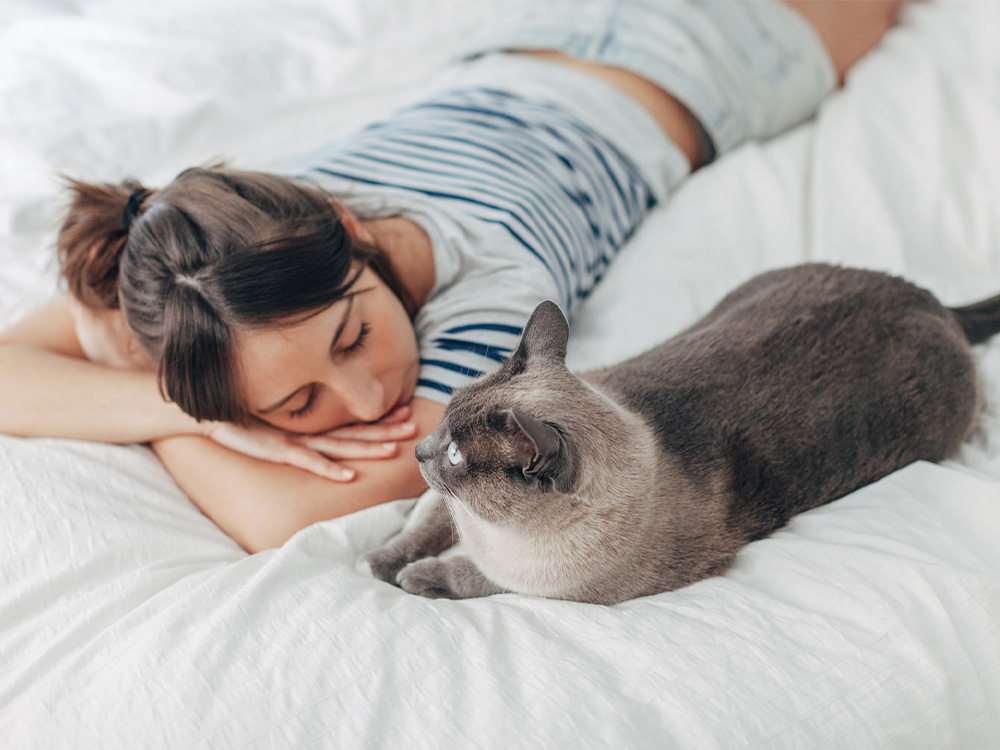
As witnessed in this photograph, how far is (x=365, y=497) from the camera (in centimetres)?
98

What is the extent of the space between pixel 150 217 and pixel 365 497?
0.50m

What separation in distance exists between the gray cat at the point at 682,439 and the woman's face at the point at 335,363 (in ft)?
0.64

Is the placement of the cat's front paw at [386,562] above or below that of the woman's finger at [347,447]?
below

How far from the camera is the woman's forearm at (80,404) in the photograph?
3.22ft

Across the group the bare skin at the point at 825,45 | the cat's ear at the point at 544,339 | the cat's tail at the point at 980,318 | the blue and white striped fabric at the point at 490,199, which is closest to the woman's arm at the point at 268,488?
the blue and white striped fabric at the point at 490,199

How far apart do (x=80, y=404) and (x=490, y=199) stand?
2.47 ft

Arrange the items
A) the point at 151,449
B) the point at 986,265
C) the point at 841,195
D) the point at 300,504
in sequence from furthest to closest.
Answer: the point at 841,195, the point at 986,265, the point at 151,449, the point at 300,504

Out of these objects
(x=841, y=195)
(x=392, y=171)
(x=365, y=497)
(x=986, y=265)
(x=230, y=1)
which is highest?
(x=230, y=1)

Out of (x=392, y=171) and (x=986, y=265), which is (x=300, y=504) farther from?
(x=986, y=265)

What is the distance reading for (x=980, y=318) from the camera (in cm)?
111

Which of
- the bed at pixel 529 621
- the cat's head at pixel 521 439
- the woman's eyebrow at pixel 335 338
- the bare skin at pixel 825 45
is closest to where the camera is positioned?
the bed at pixel 529 621

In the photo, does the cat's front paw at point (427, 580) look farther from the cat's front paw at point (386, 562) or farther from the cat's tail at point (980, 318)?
the cat's tail at point (980, 318)

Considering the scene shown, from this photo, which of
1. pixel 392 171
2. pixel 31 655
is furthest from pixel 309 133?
pixel 31 655

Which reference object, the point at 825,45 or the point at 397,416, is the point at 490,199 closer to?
the point at 397,416
